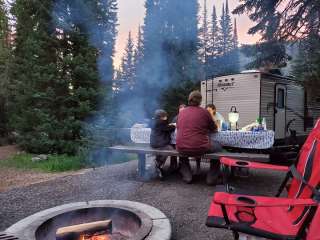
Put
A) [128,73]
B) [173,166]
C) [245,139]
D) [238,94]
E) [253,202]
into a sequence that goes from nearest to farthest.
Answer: [253,202] → [245,139] → [173,166] → [128,73] → [238,94]

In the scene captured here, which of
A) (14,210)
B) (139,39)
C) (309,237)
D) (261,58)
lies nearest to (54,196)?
(14,210)

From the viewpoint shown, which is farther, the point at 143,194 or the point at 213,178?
the point at 213,178

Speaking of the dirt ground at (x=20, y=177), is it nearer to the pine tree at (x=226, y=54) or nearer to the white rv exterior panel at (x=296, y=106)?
the white rv exterior panel at (x=296, y=106)

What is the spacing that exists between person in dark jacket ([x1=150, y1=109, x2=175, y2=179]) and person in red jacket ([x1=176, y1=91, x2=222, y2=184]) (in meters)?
0.44

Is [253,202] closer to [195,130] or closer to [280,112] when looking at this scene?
[195,130]

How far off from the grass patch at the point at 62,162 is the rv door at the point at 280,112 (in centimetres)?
382

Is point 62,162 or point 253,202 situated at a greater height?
point 253,202

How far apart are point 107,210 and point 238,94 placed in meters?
5.73

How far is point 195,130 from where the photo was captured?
14.1 feet

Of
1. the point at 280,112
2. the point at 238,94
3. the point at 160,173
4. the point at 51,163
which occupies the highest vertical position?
the point at 238,94

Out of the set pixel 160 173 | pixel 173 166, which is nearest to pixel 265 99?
pixel 173 166

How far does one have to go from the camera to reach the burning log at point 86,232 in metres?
2.28

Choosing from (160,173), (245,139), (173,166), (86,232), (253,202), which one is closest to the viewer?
(253,202)

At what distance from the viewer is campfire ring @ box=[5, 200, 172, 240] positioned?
2279mm
